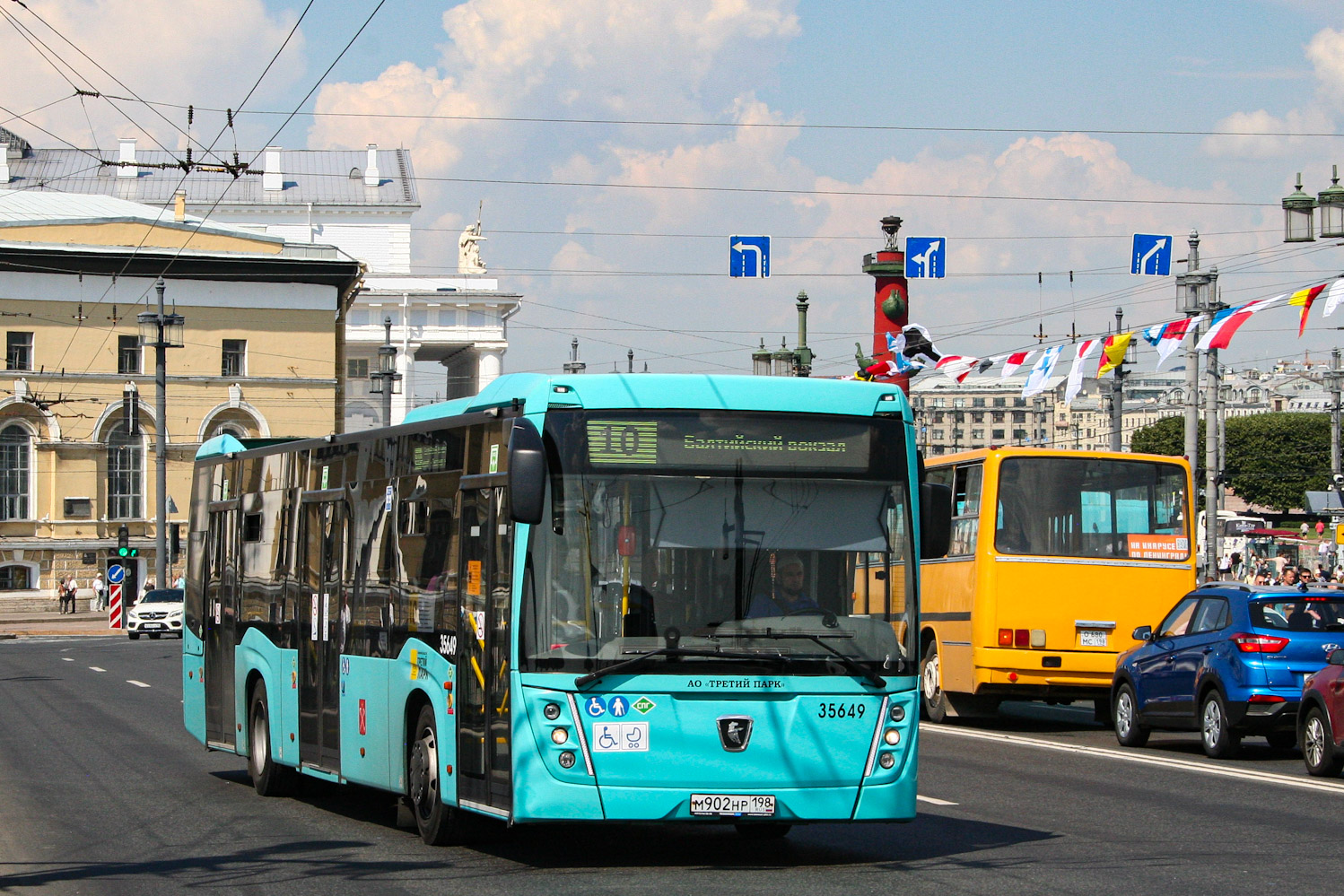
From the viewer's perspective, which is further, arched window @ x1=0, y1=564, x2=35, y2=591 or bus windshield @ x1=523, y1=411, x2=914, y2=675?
arched window @ x1=0, y1=564, x2=35, y2=591

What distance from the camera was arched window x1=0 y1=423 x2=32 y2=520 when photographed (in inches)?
2621

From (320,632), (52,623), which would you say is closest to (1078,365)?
(320,632)

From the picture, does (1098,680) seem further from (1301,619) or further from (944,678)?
(1301,619)

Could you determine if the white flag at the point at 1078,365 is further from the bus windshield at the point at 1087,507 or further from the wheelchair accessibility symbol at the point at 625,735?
the wheelchair accessibility symbol at the point at 625,735

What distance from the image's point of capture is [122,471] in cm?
6812

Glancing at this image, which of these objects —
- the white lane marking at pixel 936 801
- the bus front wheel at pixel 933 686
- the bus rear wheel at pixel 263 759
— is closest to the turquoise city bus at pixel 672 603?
the white lane marking at pixel 936 801

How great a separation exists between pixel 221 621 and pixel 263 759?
161 cm

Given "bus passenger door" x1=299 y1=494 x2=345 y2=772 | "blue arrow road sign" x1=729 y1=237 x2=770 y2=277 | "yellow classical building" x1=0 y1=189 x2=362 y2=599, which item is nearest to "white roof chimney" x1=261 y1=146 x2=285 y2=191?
"yellow classical building" x1=0 y1=189 x2=362 y2=599

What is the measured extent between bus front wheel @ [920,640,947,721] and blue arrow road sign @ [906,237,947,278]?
1130 centimetres

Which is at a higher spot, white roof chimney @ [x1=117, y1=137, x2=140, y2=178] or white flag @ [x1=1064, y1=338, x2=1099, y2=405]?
white roof chimney @ [x1=117, y1=137, x2=140, y2=178]

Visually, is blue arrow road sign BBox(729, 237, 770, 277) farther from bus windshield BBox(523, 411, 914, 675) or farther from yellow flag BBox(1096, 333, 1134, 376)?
bus windshield BBox(523, 411, 914, 675)

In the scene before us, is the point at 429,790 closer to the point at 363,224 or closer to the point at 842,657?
the point at 842,657

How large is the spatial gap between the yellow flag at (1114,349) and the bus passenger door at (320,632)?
1635 centimetres

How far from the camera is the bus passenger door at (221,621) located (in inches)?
580
